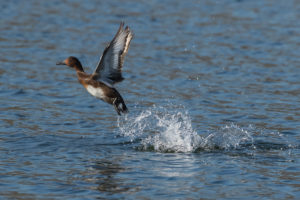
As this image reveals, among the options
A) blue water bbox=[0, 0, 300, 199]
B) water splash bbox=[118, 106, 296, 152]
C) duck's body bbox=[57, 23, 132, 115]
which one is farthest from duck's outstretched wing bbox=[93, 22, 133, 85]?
water splash bbox=[118, 106, 296, 152]

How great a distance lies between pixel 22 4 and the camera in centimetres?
2002

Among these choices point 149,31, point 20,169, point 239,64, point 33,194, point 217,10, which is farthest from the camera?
point 217,10

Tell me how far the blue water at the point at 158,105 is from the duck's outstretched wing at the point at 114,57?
1030 mm

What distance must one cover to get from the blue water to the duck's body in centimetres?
80

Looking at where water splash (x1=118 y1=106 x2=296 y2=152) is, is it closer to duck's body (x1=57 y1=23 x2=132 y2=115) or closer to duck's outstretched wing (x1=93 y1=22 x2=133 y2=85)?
duck's body (x1=57 y1=23 x2=132 y2=115)

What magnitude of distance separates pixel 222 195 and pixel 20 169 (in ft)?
8.19

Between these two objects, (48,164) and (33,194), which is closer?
(33,194)

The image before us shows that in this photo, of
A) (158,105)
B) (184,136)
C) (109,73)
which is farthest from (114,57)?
(158,105)

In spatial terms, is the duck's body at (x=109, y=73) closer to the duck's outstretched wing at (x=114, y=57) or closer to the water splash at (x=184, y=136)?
the duck's outstretched wing at (x=114, y=57)

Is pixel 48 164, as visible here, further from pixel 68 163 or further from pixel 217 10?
pixel 217 10

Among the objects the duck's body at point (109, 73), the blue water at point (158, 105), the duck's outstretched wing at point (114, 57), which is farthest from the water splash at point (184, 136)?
the duck's outstretched wing at point (114, 57)

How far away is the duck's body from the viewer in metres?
8.20

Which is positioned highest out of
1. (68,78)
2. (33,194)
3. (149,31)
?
(149,31)

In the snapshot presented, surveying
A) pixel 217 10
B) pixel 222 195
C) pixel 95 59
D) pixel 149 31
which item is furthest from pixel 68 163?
pixel 217 10
